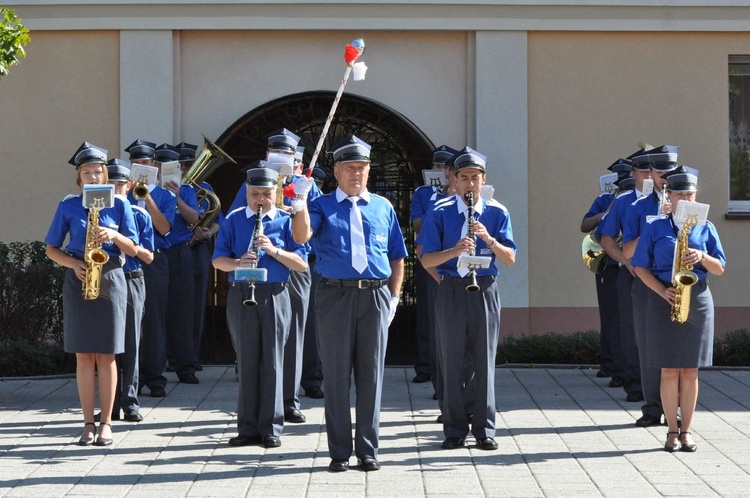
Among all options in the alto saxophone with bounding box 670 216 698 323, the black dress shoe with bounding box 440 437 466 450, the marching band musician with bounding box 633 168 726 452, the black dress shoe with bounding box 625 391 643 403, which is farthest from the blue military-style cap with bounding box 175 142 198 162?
the alto saxophone with bounding box 670 216 698 323

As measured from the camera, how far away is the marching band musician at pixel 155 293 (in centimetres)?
1077

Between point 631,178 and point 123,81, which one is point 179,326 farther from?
point 631,178

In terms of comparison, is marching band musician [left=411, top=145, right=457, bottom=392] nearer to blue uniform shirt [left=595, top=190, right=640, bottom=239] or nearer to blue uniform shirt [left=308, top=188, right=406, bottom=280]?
blue uniform shirt [left=595, top=190, right=640, bottom=239]

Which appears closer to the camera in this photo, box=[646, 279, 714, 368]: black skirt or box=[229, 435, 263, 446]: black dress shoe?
box=[646, 279, 714, 368]: black skirt

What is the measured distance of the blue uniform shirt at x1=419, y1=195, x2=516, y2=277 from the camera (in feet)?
27.7

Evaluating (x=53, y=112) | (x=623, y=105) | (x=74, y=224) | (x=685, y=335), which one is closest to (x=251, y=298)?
(x=74, y=224)

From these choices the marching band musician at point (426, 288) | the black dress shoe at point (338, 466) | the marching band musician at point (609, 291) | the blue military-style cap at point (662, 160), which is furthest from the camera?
the marching band musician at point (609, 291)

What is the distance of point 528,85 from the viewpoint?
537 inches

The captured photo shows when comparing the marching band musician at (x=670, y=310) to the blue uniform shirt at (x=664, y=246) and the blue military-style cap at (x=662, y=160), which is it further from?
the blue military-style cap at (x=662, y=160)

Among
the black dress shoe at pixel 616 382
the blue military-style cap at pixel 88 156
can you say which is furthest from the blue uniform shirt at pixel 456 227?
the black dress shoe at pixel 616 382

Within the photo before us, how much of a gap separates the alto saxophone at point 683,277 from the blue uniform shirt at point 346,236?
6.25 ft

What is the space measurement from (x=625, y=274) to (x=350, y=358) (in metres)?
3.73

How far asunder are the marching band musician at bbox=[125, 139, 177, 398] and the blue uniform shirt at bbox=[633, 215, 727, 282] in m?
4.43

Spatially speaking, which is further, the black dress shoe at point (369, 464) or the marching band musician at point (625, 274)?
the marching band musician at point (625, 274)
